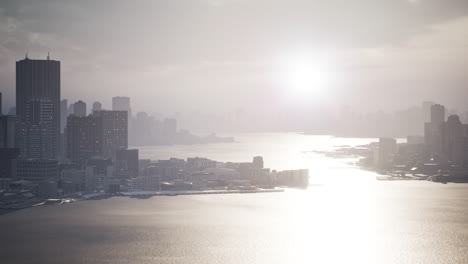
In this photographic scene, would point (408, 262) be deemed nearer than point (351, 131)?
Yes

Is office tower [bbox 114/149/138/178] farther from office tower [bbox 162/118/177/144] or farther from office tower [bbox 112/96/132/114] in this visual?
office tower [bbox 162/118/177/144]

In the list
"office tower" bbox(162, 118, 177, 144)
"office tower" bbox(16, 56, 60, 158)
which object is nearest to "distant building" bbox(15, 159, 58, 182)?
"office tower" bbox(16, 56, 60, 158)

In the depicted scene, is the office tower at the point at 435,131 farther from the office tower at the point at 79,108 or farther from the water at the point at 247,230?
the office tower at the point at 79,108

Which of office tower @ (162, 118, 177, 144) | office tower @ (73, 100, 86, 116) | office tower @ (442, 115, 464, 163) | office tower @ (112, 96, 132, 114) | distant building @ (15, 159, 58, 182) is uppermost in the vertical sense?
office tower @ (112, 96, 132, 114)

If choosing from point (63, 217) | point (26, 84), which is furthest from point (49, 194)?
point (26, 84)

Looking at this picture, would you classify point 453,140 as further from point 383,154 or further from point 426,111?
point 426,111

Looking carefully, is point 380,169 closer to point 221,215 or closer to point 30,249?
point 221,215

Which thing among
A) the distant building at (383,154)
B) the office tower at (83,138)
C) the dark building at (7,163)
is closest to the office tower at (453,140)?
the distant building at (383,154)
